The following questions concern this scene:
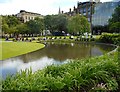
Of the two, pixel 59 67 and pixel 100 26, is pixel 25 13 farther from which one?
pixel 59 67

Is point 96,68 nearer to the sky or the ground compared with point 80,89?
nearer to the sky

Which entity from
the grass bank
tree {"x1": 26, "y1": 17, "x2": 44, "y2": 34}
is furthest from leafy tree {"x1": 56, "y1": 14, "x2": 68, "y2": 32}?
the grass bank

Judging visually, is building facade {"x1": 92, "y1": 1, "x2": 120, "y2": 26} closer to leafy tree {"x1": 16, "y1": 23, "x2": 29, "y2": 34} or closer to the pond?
leafy tree {"x1": 16, "y1": 23, "x2": 29, "y2": 34}

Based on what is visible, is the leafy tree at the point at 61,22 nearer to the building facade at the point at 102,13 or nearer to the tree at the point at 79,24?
the tree at the point at 79,24

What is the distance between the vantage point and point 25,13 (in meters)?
60.1

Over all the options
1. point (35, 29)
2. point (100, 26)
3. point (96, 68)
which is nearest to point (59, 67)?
point (96, 68)

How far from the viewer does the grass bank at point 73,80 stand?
3273 millimetres

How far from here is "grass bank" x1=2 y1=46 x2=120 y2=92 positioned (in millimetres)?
3273

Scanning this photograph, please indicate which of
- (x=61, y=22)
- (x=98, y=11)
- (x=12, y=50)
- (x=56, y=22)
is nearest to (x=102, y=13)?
(x=98, y=11)

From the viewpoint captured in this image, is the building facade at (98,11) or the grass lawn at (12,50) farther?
the building facade at (98,11)

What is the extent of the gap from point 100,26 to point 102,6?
475 cm

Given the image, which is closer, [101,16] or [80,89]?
[80,89]

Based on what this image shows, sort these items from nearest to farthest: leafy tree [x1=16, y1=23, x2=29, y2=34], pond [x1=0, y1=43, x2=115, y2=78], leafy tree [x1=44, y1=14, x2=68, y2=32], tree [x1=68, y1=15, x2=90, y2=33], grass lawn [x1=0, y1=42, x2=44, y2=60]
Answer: pond [x1=0, y1=43, x2=115, y2=78], grass lawn [x1=0, y1=42, x2=44, y2=60], tree [x1=68, y1=15, x2=90, y2=33], leafy tree [x1=16, y1=23, x2=29, y2=34], leafy tree [x1=44, y1=14, x2=68, y2=32]

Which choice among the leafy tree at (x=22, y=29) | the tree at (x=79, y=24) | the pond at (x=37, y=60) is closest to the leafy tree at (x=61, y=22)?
the leafy tree at (x=22, y=29)
